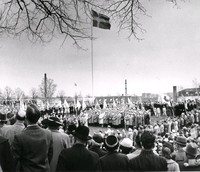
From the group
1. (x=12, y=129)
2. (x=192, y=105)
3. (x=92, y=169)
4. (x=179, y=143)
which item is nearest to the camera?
(x=92, y=169)

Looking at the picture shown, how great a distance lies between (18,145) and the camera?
138 inches

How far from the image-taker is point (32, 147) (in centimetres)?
353

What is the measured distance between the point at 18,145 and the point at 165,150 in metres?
2.33

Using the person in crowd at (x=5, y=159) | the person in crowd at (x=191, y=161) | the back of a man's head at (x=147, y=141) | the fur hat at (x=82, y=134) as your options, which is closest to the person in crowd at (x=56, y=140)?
the fur hat at (x=82, y=134)

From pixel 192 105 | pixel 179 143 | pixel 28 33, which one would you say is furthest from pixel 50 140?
pixel 192 105

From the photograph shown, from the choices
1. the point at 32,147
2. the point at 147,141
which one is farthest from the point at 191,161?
the point at 32,147

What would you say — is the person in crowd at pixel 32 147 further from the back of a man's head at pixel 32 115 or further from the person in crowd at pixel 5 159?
the person in crowd at pixel 5 159

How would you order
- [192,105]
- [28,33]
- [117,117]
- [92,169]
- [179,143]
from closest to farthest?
1. [92,169]
2. [179,143]
3. [28,33]
4. [117,117]
5. [192,105]

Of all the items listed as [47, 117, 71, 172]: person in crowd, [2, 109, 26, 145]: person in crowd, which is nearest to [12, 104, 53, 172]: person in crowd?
[47, 117, 71, 172]: person in crowd

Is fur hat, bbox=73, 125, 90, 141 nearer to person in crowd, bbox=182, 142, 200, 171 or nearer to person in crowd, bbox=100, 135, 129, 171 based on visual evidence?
person in crowd, bbox=100, 135, 129, 171

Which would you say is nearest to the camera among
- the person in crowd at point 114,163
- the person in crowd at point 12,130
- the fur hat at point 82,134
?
the fur hat at point 82,134

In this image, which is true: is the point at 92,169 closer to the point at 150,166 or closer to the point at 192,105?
the point at 150,166

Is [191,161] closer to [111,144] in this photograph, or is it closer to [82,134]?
[111,144]

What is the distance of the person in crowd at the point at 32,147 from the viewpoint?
3492 mm
